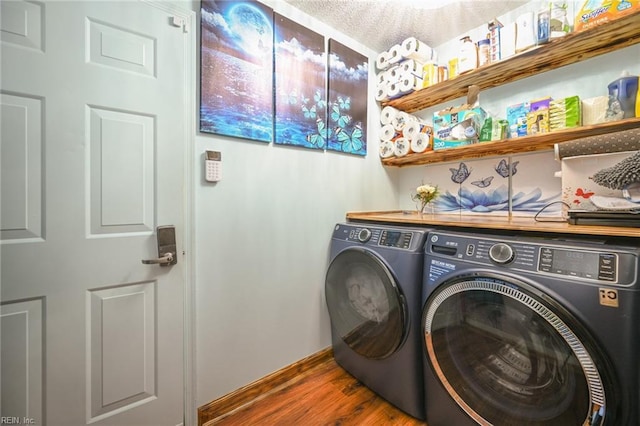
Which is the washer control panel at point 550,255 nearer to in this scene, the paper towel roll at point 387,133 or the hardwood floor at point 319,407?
the hardwood floor at point 319,407

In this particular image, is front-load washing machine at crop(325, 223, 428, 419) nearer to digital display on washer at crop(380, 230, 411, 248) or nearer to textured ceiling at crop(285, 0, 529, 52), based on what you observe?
digital display on washer at crop(380, 230, 411, 248)

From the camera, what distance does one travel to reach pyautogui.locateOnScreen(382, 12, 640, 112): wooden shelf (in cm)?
120

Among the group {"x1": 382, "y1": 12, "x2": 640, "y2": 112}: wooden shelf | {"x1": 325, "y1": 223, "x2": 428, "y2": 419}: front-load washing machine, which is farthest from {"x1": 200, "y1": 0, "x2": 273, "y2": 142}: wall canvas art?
{"x1": 382, "y1": 12, "x2": 640, "y2": 112}: wooden shelf

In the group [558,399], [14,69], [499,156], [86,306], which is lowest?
[558,399]

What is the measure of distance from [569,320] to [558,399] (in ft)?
0.95

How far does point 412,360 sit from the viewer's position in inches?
50.6

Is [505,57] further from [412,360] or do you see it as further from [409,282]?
[412,360]

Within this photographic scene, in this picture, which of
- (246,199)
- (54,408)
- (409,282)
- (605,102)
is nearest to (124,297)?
(54,408)

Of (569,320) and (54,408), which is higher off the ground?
(569,320)

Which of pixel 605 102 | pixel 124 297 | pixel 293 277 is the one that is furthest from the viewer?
pixel 293 277

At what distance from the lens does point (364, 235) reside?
155 cm

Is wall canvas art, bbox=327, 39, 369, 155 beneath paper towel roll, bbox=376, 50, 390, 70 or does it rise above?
beneath
